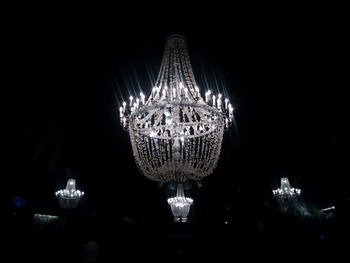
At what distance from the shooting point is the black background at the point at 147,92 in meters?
3.82

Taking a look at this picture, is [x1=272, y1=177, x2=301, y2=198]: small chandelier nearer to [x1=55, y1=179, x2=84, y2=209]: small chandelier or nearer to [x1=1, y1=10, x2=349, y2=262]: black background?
[x1=1, y1=10, x2=349, y2=262]: black background

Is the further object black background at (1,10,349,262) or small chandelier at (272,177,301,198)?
small chandelier at (272,177,301,198)

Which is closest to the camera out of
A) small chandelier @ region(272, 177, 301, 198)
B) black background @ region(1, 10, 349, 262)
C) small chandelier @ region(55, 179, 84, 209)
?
black background @ region(1, 10, 349, 262)

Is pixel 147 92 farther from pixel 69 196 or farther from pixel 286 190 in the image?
pixel 286 190

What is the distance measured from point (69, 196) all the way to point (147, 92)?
5.32m

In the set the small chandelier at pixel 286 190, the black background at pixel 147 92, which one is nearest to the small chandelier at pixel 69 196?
the black background at pixel 147 92

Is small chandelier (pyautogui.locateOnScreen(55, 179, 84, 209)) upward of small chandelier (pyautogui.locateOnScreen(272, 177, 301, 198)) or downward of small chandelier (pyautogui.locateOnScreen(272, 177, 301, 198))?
upward

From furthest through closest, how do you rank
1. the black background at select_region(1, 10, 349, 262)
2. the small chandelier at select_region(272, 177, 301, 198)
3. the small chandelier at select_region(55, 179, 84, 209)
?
1. the small chandelier at select_region(272, 177, 301, 198)
2. the small chandelier at select_region(55, 179, 84, 209)
3. the black background at select_region(1, 10, 349, 262)

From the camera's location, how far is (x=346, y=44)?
396 centimetres

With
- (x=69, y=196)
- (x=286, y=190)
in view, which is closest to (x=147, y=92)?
(x=69, y=196)

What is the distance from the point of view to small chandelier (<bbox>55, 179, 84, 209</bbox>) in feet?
28.4

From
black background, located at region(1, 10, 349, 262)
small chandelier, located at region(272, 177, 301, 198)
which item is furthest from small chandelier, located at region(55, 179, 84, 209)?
small chandelier, located at region(272, 177, 301, 198)

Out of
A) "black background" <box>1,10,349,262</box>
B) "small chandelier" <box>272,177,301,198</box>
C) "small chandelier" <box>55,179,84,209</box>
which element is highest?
"black background" <box>1,10,349,262</box>

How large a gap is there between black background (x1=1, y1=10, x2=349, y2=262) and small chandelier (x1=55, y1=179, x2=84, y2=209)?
3.70 ft
